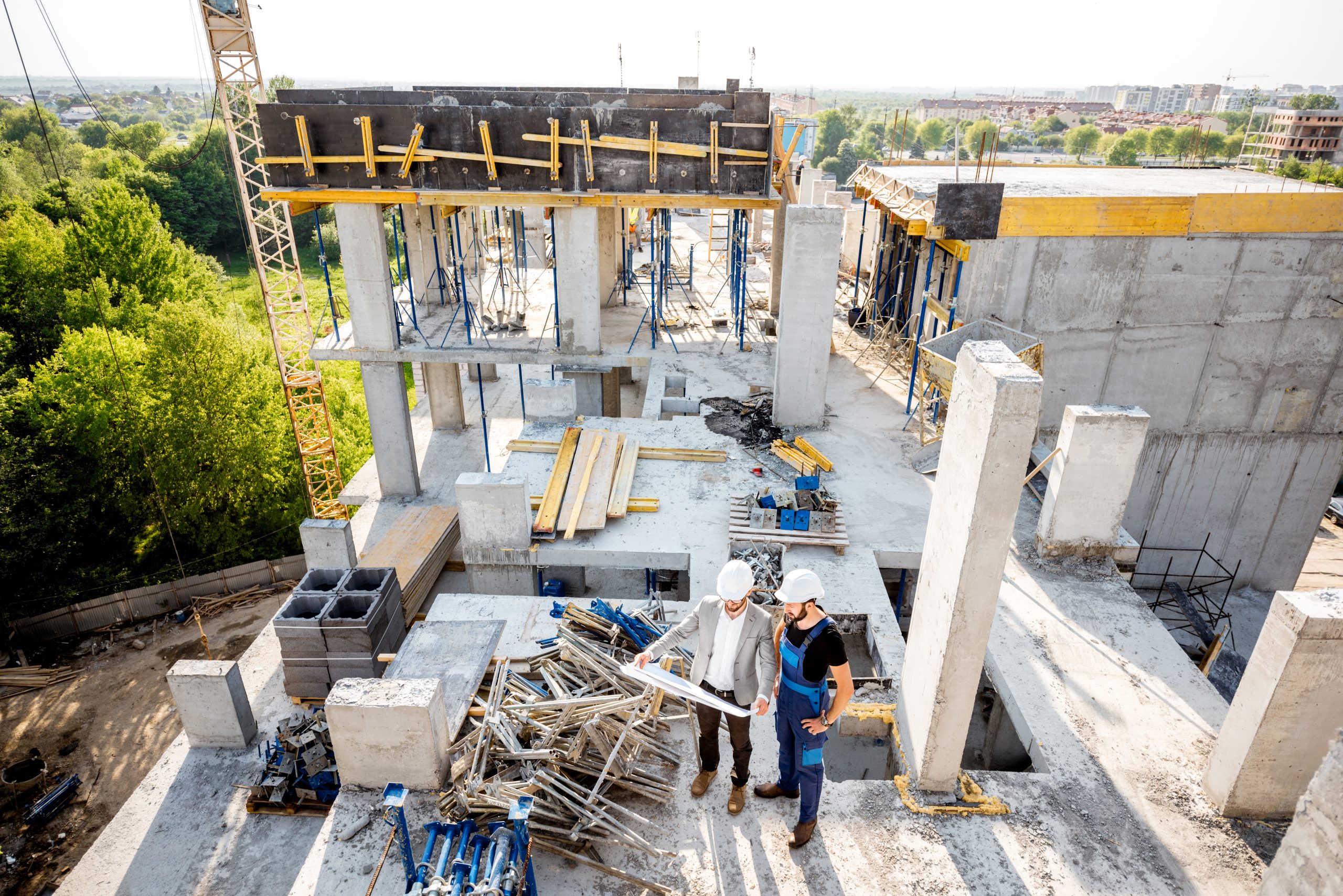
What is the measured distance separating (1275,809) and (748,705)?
468 centimetres

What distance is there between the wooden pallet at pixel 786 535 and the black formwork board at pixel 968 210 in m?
5.98

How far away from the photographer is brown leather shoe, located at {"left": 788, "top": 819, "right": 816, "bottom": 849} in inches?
239

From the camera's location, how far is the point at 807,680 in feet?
18.0

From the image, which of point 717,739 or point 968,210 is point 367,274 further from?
point 717,739

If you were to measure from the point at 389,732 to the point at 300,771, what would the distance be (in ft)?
8.68

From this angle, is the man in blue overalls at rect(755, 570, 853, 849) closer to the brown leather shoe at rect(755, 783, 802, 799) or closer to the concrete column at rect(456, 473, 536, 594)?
the brown leather shoe at rect(755, 783, 802, 799)

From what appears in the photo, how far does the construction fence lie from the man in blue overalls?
1782 cm

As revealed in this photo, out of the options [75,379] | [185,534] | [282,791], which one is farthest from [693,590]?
[75,379]

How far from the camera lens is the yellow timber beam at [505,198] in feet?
45.8

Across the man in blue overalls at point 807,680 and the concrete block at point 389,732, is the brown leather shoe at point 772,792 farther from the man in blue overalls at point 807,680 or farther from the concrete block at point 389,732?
the concrete block at point 389,732

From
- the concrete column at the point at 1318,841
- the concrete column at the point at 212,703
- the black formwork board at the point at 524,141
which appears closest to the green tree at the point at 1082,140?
the black formwork board at the point at 524,141

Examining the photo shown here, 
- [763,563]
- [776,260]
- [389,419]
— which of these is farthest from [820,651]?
[776,260]

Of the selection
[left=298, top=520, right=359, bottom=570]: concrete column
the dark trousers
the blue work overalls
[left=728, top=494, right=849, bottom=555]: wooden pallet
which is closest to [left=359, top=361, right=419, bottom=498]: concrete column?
[left=298, top=520, right=359, bottom=570]: concrete column

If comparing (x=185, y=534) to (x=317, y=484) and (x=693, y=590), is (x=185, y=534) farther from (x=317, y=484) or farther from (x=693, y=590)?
(x=693, y=590)
